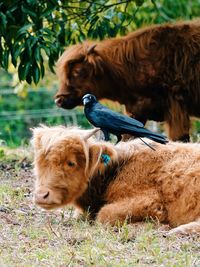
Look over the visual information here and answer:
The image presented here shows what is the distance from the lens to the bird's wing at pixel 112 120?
5.93 m

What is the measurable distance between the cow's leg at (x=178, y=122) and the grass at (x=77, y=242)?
276 cm

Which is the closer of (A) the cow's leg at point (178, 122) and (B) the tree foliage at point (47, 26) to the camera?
(B) the tree foliage at point (47, 26)

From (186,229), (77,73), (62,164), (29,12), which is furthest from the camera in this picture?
(77,73)

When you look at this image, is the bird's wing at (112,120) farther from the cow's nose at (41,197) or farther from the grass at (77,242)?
the cow's nose at (41,197)

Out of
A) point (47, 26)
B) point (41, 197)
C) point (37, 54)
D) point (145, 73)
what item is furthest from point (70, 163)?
point (47, 26)

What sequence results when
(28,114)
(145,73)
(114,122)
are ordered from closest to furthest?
1. (114,122)
2. (145,73)
3. (28,114)

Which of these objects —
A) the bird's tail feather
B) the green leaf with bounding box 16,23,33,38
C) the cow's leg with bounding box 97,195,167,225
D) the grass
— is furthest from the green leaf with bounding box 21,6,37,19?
the cow's leg with bounding box 97,195,167,225

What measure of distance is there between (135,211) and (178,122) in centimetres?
325

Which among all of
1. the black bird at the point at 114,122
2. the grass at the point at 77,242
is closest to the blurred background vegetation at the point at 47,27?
the black bird at the point at 114,122

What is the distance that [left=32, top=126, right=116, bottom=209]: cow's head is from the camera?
18.1ft

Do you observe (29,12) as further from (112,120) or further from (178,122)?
(112,120)

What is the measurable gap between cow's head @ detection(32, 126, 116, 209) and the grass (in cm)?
19

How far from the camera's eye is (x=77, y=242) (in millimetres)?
4965

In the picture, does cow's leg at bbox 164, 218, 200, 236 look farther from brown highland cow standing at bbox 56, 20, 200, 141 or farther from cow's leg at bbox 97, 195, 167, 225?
brown highland cow standing at bbox 56, 20, 200, 141
